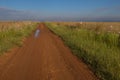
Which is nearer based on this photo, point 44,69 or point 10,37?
point 44,69

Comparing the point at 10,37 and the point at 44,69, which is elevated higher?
the point at 44,69

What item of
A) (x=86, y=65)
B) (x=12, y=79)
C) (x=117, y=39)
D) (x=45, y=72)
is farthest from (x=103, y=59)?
(x=117, y=39)

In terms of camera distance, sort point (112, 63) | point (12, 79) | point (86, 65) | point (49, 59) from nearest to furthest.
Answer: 1. point (12, 79)
2. point (112, 63)
3. point (86, 65)
4. point (49, 59)

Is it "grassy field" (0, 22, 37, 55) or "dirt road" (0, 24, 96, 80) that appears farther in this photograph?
"grassy field" (0, 22, 37, 55)

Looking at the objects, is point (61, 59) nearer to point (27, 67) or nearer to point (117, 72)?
point (27, 67)

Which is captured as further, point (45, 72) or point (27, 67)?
point (27, 67)

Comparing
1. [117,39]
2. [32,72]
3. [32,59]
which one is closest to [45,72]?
[32,72]

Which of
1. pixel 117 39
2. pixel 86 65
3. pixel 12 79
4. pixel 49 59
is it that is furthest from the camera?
pixel 117 39

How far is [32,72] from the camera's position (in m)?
9.61

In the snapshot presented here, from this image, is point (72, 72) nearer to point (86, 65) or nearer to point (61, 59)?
point (86, 65)

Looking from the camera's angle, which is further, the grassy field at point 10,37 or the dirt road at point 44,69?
the grassy field at point 10,37

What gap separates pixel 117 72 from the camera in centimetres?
885

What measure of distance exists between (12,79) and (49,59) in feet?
13.0

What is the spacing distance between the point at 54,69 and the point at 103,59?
2568 mm
